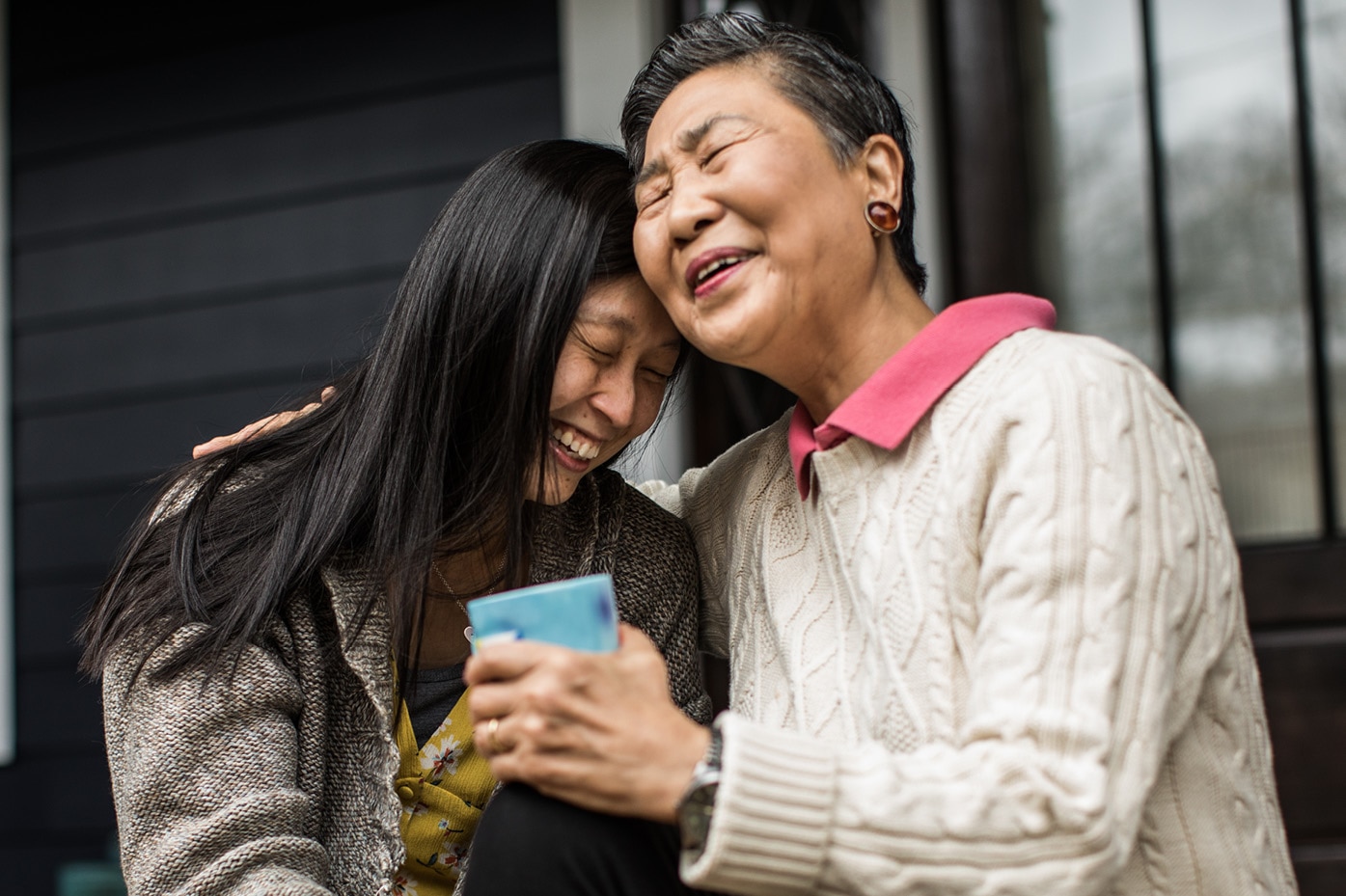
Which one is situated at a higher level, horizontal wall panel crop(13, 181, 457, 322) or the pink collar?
horizontal wall panel crop(13, 181, 457, 322)

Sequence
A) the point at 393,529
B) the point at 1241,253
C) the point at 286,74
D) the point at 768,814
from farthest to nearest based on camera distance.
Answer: the point at 286,74, the point at 1241,253, the point at 393,529, the point at 768,814

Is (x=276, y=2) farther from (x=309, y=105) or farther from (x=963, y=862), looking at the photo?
(x=963, y=862)

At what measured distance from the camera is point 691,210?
4.41 feet

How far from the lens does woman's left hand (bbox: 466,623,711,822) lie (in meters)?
1.00

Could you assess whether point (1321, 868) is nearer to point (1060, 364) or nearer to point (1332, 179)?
point (1332, 179)

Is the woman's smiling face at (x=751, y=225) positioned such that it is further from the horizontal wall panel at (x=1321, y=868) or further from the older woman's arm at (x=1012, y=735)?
the horizontal wall panel at (x=1321, y=868)

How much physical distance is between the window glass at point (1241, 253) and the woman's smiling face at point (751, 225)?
1.35 m

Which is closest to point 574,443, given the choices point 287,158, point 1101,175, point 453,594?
point 453,594

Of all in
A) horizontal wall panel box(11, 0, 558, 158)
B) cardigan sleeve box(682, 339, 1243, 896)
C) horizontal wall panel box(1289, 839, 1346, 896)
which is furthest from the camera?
horizontal wall panel box(11, 0, 558, 158)

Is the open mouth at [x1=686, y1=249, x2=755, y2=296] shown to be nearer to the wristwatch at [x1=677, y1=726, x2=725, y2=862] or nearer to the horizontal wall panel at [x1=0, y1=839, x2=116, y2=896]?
the wristwatch at [x1=677, y1=726, x2=725, y2=862]

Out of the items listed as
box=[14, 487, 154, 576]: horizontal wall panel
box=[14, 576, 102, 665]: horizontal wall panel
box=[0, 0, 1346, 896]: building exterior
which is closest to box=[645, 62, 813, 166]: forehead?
box=[0, 0, 1346, 896]: building exterior

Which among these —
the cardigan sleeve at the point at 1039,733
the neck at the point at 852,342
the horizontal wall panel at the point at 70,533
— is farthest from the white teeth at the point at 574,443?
the horizontal wall panel at the point at 70,533

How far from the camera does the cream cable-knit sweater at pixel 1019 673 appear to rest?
98 cm

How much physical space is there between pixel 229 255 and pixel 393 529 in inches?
79.0
